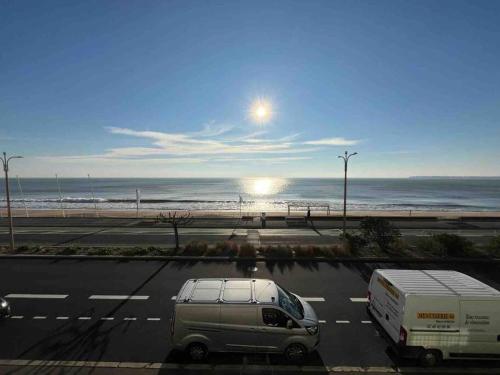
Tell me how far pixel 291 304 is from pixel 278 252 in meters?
8.94

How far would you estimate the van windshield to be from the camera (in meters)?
7.94

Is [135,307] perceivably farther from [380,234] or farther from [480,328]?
[380,234]

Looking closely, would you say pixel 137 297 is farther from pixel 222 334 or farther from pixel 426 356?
pixel 426 356

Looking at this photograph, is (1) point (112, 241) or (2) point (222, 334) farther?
(1) point (112, 241)

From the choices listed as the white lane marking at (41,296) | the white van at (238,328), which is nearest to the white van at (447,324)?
the white van at (238,328)

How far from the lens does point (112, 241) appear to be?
2119 centimetres

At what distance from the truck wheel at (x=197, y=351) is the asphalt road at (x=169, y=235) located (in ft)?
43.4

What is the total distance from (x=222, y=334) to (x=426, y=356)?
5.48m

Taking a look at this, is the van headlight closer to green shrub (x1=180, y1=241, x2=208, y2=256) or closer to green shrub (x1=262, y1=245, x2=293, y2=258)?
green shrub (x1=262, y1=245, x2=293, y2=258)

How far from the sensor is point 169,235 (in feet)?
77.8

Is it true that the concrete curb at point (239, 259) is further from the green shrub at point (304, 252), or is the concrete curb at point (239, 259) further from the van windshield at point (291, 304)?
the van windshield at point (291, 304)

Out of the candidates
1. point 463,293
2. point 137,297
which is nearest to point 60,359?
point 137,297

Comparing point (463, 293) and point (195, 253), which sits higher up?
point (463, 293)

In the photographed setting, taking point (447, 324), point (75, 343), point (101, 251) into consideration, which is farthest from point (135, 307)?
point (447, 324)
